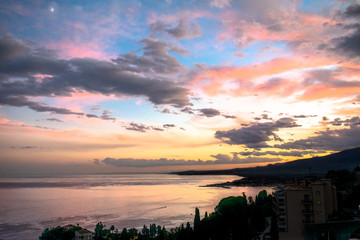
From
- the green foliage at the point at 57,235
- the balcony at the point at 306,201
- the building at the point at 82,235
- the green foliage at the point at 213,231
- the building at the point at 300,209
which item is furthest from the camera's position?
the building at the point at 82,235

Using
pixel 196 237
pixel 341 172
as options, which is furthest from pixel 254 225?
pixel 341 172

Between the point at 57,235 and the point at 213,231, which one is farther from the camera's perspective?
the point at 57,235

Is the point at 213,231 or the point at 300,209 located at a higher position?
the point at 300,209

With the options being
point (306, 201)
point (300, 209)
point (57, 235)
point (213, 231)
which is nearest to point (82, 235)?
point (57, 235)

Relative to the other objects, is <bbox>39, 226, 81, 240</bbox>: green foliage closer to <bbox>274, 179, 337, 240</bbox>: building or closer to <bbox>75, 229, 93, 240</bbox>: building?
<bbox>75, 229, 93, 240</bbox>: building

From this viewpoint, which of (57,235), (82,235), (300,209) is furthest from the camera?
(57,235)

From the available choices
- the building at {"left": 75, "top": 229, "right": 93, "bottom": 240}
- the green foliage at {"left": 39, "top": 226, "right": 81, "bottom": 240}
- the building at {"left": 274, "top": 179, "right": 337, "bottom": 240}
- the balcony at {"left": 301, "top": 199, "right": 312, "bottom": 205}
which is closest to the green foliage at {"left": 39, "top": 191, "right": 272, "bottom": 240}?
the green foliage at {"left": 39, "top": 226, "right": 81, "bottom": 240}

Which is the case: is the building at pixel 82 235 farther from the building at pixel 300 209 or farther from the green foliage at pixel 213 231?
the building at pixel 300 209

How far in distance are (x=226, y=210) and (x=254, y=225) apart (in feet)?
25.7

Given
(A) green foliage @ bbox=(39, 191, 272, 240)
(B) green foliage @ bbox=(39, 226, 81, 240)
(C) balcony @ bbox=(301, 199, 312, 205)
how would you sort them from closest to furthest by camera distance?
(C) balcony @ bbox=(301, 199, 312, 205), (A) green foliage @ bbox=(39, 191, 272, 240), (B) green foliage @ bbox=(39, 226, 81, 240)

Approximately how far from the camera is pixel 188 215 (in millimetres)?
75688

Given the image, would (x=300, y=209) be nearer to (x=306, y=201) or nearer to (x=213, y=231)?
(x=306, y=201)

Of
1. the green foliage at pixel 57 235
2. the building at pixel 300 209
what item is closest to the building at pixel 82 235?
the green foliage at pixel 57 235

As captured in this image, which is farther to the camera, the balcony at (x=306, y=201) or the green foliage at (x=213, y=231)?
the green foliage at (x=213, y=231)
